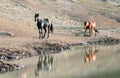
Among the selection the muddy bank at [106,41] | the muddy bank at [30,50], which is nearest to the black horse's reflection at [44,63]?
the muddy bank at [30,50]

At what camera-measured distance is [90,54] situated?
4950cm

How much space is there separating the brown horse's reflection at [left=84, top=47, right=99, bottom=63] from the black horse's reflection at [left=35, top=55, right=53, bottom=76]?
380 centimetres

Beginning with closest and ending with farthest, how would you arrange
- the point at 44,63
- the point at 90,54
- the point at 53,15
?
1. the point at 44,63
2. the point at 90,54
3. the point at 53,15

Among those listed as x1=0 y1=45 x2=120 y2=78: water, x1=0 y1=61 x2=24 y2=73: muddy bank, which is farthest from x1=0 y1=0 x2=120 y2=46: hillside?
x1=0 y1=61 x2=24 y2=73: muddy bank

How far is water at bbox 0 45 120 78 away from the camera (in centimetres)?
3503

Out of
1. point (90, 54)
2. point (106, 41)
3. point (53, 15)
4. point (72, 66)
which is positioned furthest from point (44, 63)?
point (53, 15)

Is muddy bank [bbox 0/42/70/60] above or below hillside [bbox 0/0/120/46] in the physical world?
below

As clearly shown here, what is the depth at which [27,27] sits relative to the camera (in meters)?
62.9

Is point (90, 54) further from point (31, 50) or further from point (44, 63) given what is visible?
point (44, 63)

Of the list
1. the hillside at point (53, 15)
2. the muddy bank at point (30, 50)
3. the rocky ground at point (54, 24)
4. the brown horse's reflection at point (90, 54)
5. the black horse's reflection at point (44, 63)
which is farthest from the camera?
the hillside at point (53, 15)

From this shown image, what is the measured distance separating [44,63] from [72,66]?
298 centimetres

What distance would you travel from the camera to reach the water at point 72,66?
1379 inches

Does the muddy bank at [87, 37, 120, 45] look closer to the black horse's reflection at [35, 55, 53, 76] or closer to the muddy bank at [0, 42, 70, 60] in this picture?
the muddy bank at [0, 42, 70, 60]

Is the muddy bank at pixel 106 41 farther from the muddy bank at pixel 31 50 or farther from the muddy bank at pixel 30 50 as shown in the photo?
the muddy bank at pixel 31 50
